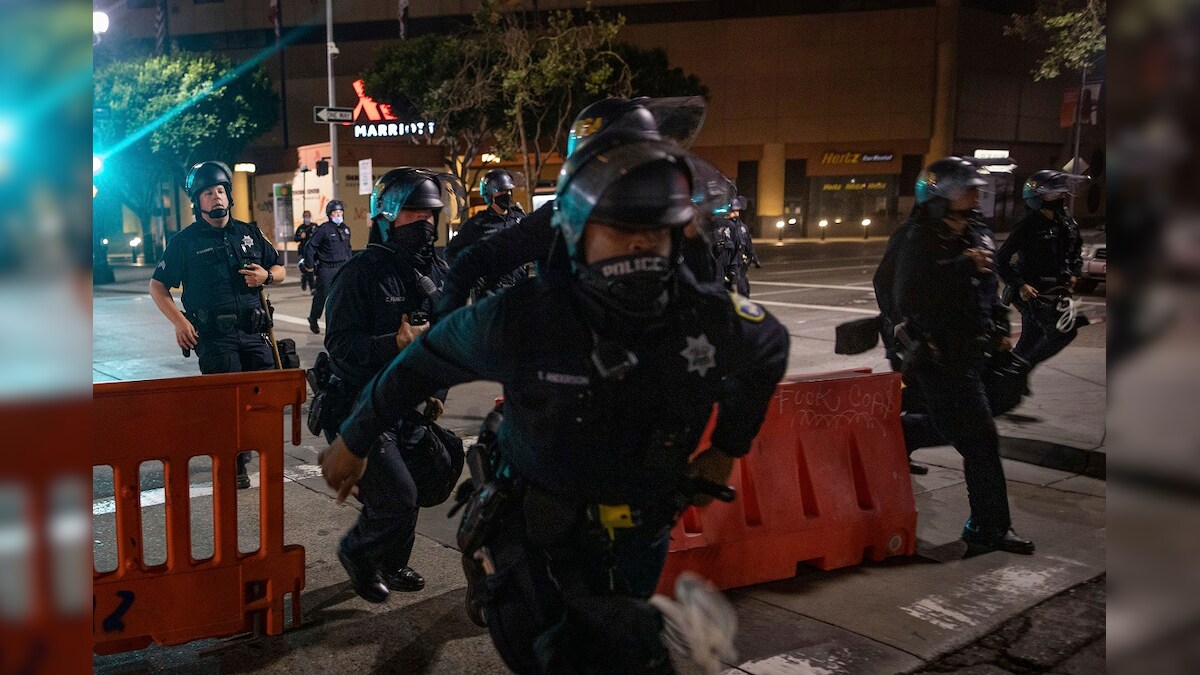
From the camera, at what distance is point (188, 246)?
6.10 m

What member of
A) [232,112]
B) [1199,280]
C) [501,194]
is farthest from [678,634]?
[232,112]

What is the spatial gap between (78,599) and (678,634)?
1487 millimetres

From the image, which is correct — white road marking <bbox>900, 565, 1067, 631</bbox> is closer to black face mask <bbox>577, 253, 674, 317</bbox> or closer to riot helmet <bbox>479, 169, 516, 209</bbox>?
black face mask <bbox>577, 253, 674, 317</bbox>

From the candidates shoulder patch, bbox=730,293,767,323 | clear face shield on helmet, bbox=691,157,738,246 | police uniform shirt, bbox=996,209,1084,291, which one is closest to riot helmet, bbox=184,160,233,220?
clear face shield on helmet, bbox=691,157,738,246

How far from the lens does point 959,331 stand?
16.6 ft

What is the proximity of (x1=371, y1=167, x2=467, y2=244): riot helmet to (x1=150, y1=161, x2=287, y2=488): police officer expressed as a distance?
1.92m

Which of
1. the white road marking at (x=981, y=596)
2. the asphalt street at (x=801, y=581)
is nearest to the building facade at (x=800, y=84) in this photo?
the asphalt street at (x=801, y=581)

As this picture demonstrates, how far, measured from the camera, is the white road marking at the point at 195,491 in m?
5.83

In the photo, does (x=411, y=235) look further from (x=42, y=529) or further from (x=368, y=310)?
(x=42, y=529)

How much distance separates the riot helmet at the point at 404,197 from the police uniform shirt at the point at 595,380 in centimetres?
190

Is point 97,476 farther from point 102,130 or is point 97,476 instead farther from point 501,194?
point 102,130

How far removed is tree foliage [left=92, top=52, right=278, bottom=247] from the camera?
32500 mm

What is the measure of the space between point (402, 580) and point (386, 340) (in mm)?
1117

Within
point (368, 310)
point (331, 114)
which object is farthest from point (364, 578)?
point (331, 114)
